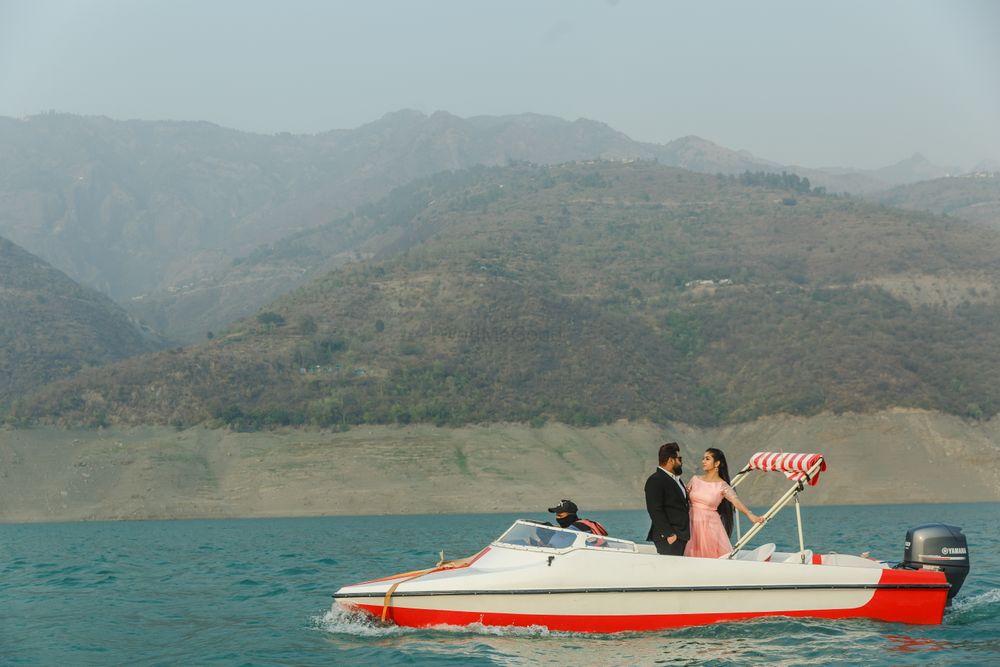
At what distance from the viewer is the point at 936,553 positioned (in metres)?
21.6

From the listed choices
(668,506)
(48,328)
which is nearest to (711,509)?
(668,506)

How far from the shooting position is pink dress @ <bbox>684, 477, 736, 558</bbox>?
816 inches

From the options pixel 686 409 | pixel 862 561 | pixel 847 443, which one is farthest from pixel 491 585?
pixel 686 409

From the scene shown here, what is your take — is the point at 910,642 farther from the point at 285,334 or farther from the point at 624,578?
the point at 285,334

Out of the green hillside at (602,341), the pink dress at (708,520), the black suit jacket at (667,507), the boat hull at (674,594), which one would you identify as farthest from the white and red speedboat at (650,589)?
the green hillside at (602,341)

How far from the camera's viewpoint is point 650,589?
2008cm

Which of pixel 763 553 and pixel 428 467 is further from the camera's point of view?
pixel 428 467

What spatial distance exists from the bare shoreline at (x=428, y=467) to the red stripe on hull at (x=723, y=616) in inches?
2939

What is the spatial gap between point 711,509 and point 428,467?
83.6 meters

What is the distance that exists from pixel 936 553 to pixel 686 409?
104 m

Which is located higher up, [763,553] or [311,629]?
[763,553]

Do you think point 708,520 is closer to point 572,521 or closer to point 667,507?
point 667,507

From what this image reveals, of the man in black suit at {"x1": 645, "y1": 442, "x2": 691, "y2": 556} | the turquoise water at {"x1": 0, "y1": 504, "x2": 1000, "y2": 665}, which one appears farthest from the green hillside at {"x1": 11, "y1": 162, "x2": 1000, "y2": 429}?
the man in black suit at {"x1": 645, "y1": 442, "x2": 691, "y2": 556}

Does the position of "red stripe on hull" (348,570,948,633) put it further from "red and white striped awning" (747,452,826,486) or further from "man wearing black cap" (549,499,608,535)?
Answer: "red and white striped awning" (747,452,826,486)
